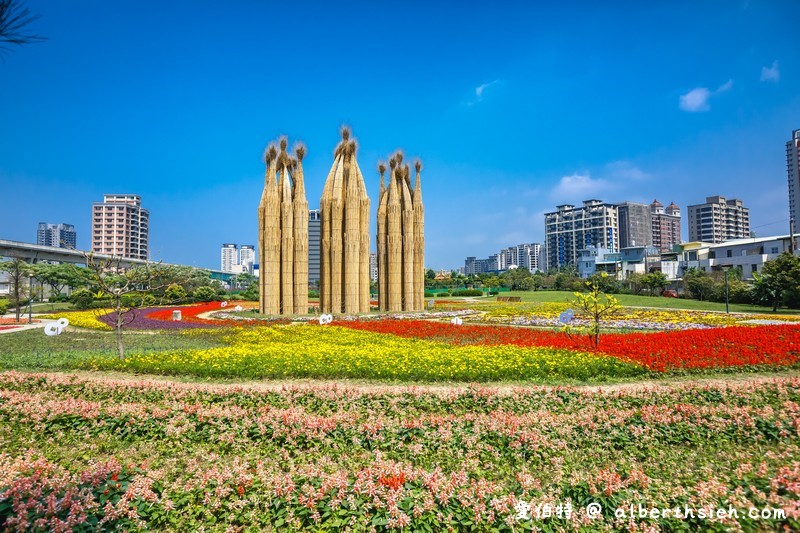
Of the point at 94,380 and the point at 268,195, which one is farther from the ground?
the point at 268,195

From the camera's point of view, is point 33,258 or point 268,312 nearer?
point 268,312

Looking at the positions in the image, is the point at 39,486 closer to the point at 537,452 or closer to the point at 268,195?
the point at 537,452

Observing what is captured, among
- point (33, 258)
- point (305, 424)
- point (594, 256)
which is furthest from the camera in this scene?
point (594, 256)

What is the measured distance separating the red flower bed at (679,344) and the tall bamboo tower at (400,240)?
12374mm

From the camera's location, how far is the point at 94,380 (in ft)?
35.6

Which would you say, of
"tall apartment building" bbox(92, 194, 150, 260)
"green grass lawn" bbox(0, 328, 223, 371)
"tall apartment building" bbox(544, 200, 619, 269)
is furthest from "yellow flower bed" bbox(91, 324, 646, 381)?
"tall apartment building" bbox(92, 194, 150, 260)

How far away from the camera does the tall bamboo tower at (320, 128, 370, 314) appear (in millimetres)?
30328

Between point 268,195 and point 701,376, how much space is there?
86.6 ft

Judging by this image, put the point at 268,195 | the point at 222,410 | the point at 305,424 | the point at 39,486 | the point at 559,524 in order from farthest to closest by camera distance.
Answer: the point at 268,195 < the point at 222,410 < the point at 305,424 < the point at 39,486 < the point at 559,524

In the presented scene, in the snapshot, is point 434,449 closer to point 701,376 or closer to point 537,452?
point 537,452

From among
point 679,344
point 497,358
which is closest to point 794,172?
point 679,344

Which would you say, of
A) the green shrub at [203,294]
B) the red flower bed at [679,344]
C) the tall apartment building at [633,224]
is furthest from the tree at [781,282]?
the tall apartment building at [633,224]

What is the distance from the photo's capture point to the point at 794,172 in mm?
124000

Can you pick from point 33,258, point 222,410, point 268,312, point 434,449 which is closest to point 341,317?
point 268,312
